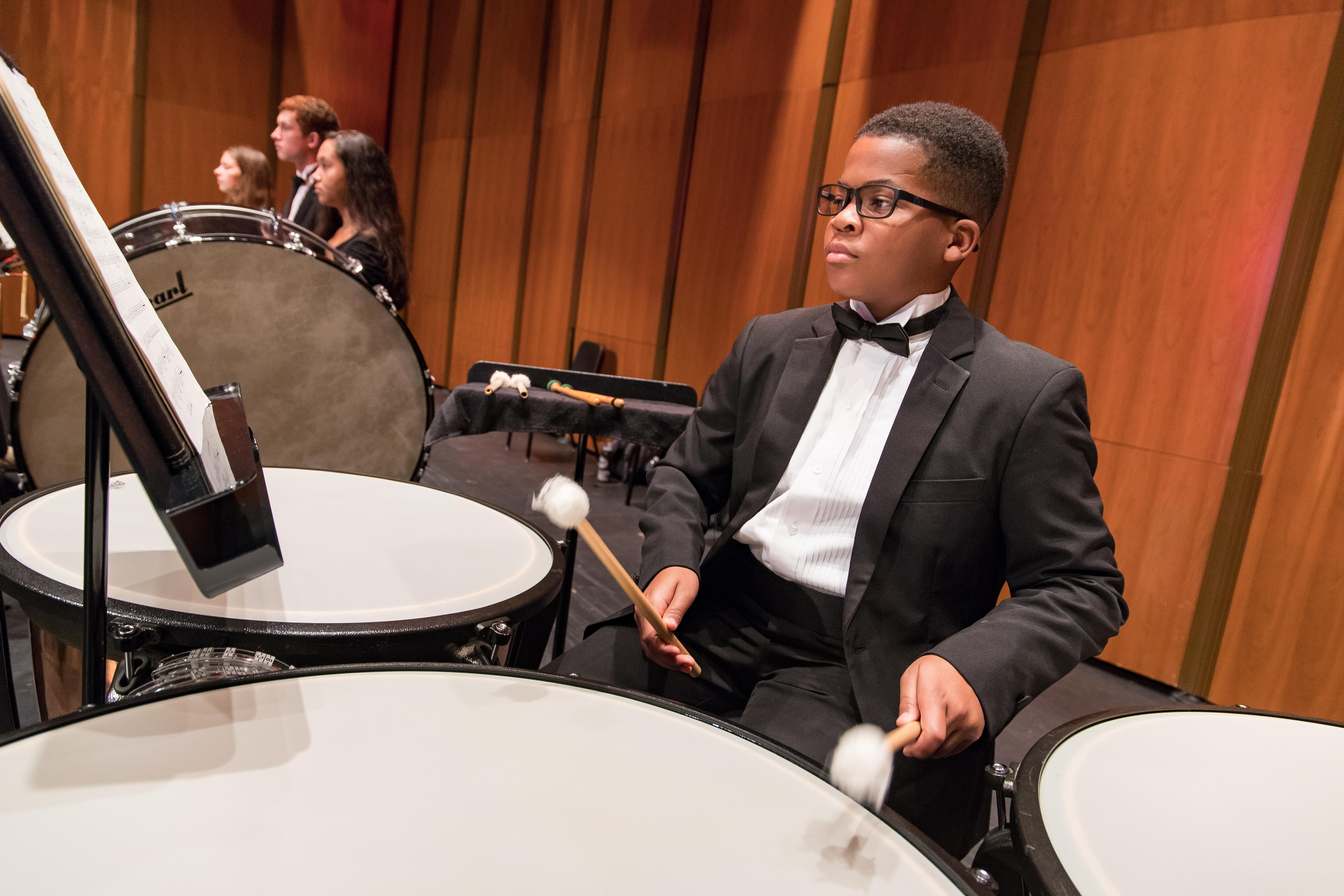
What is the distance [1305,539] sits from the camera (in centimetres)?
244

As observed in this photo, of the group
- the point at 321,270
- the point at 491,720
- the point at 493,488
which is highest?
the point at 321,270

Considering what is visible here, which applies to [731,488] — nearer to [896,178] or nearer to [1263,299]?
[896,178]

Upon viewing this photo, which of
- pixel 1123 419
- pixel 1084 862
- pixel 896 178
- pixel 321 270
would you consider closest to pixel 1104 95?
pixel 1123 419

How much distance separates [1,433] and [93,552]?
1.38 m

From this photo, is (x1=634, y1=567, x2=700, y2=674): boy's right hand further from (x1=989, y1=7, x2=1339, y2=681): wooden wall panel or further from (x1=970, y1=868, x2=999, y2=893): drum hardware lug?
(x1=989, y1=7, x2=1339, y2=681): wooden wall panel

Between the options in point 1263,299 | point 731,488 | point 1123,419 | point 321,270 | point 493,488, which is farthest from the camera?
point 493,488

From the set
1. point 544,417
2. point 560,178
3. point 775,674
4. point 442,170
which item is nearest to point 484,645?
point 775,674

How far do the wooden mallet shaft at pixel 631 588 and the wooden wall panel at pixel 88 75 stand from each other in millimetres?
7052

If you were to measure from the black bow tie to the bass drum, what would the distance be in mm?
1162

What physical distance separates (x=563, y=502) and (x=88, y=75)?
770 centimetres

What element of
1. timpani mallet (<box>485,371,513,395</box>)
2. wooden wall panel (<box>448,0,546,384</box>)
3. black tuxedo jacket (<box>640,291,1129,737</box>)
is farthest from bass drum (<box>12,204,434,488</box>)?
wooden wall panel (<box>448,0,546,384</box>)

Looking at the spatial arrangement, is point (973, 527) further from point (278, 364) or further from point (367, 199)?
point (367, 199)

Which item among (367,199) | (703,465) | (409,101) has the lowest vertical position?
(703,465)

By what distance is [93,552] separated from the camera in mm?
706
